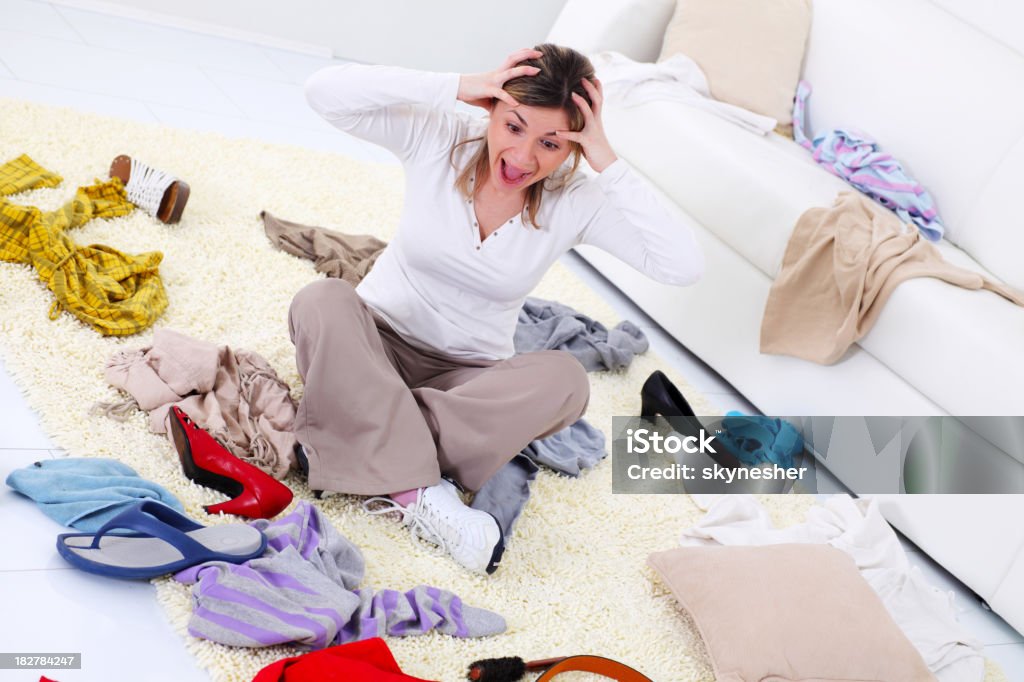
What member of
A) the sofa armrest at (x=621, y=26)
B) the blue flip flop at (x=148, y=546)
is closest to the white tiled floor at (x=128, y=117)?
the blue flip flop at (x=148, y=546)

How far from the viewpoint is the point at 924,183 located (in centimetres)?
310

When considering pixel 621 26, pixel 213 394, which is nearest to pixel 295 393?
pixel 213 394

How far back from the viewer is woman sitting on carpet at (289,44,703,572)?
186 cm

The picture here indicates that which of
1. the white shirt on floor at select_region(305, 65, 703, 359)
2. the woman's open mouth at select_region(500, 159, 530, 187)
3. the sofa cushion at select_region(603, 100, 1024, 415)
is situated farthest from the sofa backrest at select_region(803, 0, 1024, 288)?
the woman's open mouth at select_region(500, 159, 530, 187)

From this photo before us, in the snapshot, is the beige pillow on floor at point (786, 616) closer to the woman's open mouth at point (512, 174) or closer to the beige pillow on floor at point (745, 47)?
the woman's open mouth at point (512, 174)

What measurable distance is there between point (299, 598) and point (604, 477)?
908mm

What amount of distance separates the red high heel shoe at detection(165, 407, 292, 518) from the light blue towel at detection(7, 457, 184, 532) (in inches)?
3.4

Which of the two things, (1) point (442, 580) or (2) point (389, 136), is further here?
(2) point (389, 136)

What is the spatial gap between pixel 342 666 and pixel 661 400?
129 centimetres

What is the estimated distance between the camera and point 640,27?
3410 millimetres

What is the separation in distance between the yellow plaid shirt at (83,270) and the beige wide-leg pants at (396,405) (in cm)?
48

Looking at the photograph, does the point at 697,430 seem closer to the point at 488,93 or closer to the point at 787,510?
the point at 787,510

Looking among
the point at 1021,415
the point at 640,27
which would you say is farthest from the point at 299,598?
the point at 640,27

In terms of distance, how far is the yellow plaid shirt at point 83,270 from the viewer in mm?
2170
